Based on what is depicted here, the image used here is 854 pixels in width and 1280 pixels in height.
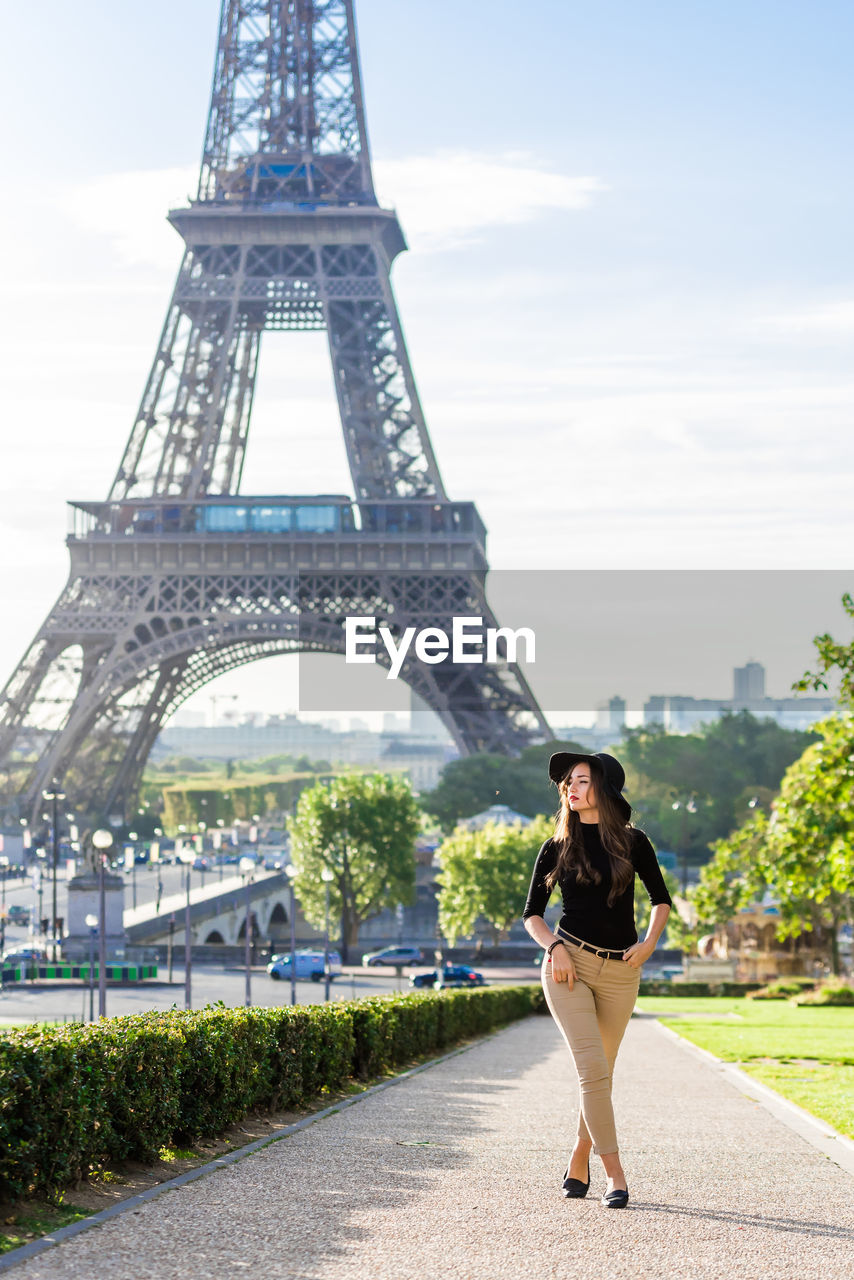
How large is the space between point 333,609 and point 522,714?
30.6ft

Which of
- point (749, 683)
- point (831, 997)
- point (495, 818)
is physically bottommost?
point (831, 997)

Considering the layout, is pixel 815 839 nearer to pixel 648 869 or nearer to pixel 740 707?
pixel 648 869

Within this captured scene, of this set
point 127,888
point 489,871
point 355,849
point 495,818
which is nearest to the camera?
point 489,871

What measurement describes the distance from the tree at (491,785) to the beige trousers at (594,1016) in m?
59.0

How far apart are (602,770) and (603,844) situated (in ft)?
1.37

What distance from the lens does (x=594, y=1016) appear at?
8430 mm

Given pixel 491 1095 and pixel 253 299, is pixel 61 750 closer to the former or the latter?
pixel 253 299

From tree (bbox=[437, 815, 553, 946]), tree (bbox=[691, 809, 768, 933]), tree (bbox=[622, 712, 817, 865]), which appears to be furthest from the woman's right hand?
tree (bbox=[622, 712, 817, 865])

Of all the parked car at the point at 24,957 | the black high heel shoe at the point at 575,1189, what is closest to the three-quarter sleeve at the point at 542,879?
the black high heel shoe at the point at 575,1189

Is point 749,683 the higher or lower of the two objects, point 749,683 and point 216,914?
the higher

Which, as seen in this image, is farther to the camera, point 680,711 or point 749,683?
point 749,683

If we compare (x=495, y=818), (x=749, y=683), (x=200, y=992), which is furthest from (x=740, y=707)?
(x=200, y=992)

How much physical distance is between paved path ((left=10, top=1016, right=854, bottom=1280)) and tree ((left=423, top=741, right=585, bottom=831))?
5618 cm

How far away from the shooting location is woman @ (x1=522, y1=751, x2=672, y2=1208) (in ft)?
27.4
